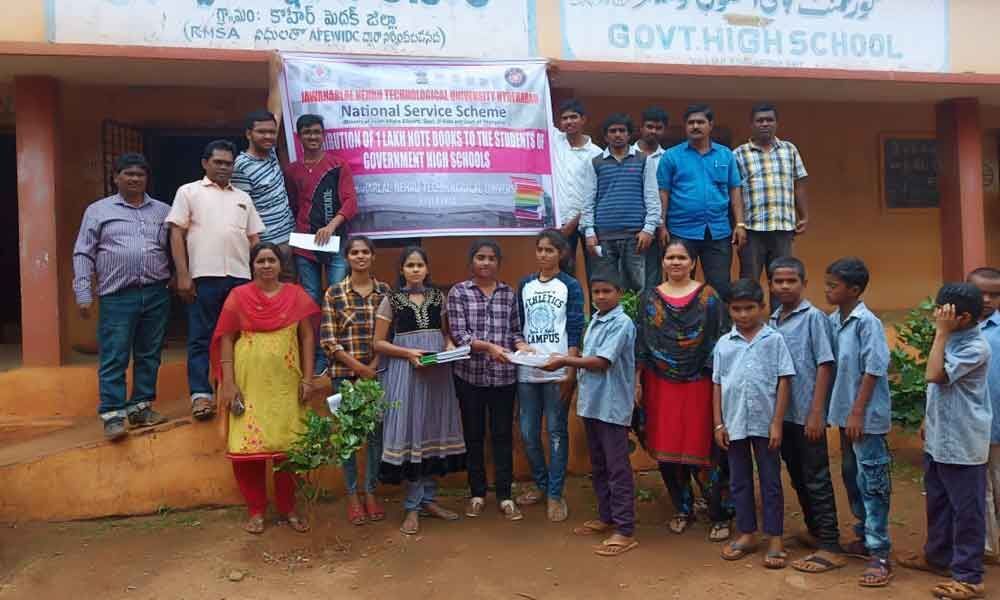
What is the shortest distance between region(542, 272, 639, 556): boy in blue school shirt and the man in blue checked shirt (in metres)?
2.28

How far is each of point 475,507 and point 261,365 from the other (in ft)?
4.48

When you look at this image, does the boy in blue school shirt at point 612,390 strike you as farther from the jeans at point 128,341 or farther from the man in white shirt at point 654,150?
the jeans at point 128,341

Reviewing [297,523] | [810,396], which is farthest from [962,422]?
[297,523]

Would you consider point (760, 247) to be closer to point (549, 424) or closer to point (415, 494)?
point (549, 424)

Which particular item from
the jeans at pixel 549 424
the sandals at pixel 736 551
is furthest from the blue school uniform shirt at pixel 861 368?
the jeans at pixel 549 424

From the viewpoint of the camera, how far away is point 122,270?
4742mm

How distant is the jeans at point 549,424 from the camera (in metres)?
4.59

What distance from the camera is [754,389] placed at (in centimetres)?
397

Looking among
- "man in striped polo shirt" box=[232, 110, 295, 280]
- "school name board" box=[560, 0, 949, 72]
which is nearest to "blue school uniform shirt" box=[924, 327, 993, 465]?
"school name board" box=[560, 0, 949, 72]

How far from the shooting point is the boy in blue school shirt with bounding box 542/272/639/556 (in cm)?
422

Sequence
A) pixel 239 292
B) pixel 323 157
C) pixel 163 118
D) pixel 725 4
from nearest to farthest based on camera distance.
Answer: pixel 239 292, pixel 323 157, pixel 725 4, pixel 163 118

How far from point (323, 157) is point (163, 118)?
2466mm

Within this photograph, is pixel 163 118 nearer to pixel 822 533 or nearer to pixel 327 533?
pixel 327 533

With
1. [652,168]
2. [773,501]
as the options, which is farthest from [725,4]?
[773,501]
